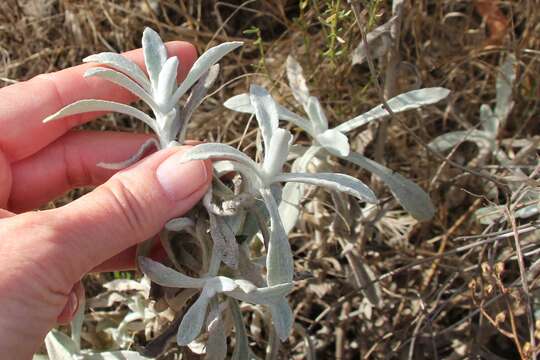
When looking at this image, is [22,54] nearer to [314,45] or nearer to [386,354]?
[314,45]

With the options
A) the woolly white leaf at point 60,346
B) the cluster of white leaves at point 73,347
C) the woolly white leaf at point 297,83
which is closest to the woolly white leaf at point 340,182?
the woolly white leaf at point 297,83

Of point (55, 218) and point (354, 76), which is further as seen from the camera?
point (354, 76)

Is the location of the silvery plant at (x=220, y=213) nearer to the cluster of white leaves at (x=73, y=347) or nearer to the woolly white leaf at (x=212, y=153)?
the woolly white leaf at (x=212, y=153)

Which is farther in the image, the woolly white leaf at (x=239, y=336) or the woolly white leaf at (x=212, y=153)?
the woolly white leaf at (x=239, y=336)

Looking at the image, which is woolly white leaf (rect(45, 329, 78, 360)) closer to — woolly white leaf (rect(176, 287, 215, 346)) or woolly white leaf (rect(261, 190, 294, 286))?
woolly white leaf (rect(176, 287, 215, 346))

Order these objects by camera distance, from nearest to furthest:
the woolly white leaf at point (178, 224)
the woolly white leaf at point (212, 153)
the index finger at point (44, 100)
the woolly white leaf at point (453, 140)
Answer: the woolly white leaf at point (212, 153) → the woolly white leaf at point (178, 224) → the index finger at point (44, 100) → the woolly white leaf at point (453, 140)

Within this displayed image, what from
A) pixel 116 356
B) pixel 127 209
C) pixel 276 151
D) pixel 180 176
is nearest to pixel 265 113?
pixel 276 151

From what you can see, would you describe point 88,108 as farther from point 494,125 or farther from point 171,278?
point 494,125

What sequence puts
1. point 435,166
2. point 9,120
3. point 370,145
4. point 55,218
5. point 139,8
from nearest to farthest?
point 55,218, point 9,120, point 435,166, point 370,145, point 139,8

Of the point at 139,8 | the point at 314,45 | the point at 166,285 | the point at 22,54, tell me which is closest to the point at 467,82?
the point at 314,45
